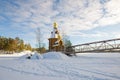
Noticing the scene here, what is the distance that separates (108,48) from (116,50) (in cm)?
123

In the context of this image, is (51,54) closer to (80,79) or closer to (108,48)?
(108,48)

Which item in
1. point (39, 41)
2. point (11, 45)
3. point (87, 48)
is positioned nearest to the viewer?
point (87, 48)

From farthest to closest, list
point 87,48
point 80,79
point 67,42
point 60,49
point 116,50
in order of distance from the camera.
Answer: point 67,42 < point 60,49 < point 87,48 < point 116,50 < point 80,79

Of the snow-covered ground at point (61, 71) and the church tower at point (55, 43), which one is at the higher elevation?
the church tower at point (55, 43)

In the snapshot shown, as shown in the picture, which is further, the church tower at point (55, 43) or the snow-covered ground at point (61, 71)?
the church tower at point (55, 43)

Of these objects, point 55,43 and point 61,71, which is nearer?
point 61,71

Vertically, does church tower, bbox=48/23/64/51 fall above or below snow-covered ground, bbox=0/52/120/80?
above

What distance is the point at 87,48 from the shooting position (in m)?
28.4

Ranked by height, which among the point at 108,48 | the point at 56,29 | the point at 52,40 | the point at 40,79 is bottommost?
the point at 40,79

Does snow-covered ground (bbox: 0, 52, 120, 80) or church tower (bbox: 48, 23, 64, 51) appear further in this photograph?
church tower (bbox: 48, 23, 64, 51)

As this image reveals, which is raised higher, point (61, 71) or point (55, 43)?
point (55, 43)

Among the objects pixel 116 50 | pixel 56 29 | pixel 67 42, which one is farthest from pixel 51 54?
pixel 67 42

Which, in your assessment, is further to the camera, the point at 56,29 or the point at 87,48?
the point at 56,29

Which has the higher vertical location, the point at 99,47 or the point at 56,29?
the point at 56,29
